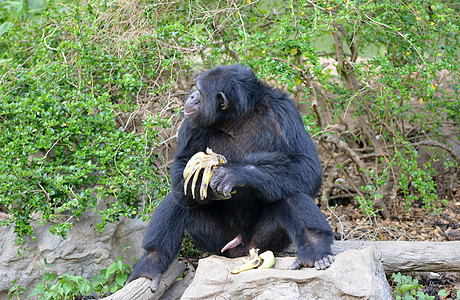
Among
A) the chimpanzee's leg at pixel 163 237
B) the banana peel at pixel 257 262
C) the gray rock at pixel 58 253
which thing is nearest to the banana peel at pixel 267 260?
the banana peel at pixel 257 262

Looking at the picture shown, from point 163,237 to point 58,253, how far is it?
5.14 ft

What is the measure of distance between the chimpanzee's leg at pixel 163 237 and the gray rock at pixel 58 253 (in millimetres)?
1090

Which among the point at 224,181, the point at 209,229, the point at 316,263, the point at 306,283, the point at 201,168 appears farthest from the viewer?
the point at 209,229

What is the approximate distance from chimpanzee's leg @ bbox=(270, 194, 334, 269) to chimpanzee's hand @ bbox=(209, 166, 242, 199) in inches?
21.6

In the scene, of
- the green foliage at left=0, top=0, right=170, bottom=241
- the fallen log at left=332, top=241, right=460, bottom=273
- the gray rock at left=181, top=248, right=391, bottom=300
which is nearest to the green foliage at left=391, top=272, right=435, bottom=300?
the fallen log at left=332, top=241, right=460, bottom=273

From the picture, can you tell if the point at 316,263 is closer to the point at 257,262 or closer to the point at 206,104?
the point at 257,262

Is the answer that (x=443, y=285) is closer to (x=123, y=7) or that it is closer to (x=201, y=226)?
(x=201, y=226)

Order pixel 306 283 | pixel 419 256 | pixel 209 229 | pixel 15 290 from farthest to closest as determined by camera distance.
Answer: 1. pixel 15 290
2. pixel 419 256
3. pixel 209 229
4. pixel 306 283

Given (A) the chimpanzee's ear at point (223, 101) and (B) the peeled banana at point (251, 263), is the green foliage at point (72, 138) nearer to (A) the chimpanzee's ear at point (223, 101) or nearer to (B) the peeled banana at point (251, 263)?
(A) the chimpanzee's ear at point (223, 101)

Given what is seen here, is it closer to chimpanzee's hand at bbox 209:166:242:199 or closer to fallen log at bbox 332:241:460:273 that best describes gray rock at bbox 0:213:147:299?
chimpanzee's hand at bbox 209:166:242:199

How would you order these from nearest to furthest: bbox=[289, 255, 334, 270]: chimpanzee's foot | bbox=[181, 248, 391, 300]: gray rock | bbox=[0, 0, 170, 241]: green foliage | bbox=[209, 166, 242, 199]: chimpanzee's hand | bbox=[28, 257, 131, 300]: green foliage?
bbox=[181, 248, 391, 300]: gray rock < bbox=[289, 255, 334, 270]: chimpanzee's foot < bbox=[209, 166, 242, 199]: chimpanzee's hand < bbox=[28, 257, 131, 300]: green foliage < bbox=[0, 0, 170, 241]: green foliage

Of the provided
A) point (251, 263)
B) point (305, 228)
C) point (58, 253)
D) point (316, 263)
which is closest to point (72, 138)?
point (58, 253)

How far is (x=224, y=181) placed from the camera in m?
4.43

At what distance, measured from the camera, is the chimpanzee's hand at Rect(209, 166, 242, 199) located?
440 centimetres
